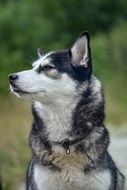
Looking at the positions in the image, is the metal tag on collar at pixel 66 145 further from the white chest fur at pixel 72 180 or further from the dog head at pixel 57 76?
the dog head at pixel 57 76

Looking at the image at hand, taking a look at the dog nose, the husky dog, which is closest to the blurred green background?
the husky dog

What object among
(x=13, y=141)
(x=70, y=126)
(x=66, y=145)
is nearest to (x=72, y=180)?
(x=66, y=145)

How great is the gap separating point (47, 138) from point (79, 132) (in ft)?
1.13

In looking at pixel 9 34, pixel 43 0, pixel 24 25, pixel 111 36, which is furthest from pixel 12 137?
pixel 43 0

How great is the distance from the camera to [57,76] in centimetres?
816

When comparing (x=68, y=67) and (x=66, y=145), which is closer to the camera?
(x=68, y=67)

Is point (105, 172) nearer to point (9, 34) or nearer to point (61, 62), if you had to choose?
point (61, 62)

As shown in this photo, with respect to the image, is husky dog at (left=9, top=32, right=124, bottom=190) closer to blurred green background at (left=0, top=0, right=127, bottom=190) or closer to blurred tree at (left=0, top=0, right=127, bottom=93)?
blurred green background at (left=0, top=0, right=127, bottom=190)

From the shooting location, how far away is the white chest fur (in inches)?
326

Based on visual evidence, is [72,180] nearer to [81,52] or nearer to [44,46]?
[81,52]

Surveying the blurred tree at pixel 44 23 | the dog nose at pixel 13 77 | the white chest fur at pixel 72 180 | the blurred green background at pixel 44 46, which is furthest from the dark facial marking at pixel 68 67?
the blurred tree at pixel 44 23

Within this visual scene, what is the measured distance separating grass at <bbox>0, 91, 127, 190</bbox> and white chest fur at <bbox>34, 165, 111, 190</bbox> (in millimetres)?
2719

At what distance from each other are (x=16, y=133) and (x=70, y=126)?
18.5 feet

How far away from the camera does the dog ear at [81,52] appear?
8.35 m
